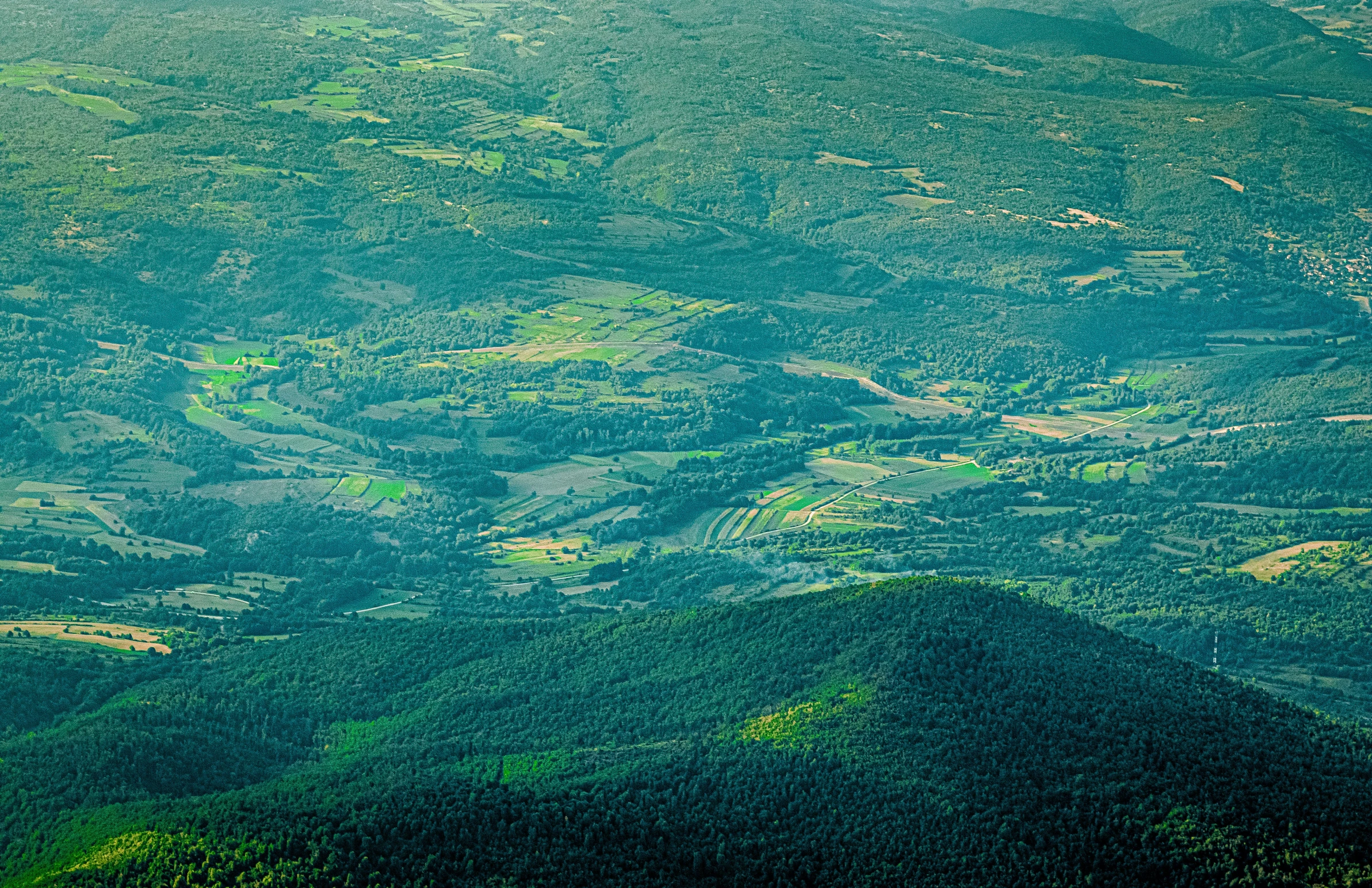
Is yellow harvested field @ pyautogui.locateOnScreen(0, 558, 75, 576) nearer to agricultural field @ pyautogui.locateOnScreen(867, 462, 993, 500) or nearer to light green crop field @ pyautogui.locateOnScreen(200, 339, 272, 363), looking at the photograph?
light green crop field @ pyautogui.locateOnScreen(200, 339, 272, 363)

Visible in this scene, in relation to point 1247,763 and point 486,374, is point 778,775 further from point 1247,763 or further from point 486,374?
point 486,374

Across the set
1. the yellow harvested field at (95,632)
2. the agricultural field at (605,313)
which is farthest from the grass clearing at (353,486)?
the yellow harvested field at (95,632)

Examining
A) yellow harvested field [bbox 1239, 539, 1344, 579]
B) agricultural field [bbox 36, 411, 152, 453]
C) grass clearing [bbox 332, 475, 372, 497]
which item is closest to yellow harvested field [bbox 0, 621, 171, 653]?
grass clearing [bbox 332, 475, 372, 497]

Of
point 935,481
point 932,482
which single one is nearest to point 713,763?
point 932,482

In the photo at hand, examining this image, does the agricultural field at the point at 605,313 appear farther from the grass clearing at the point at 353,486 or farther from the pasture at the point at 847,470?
the grass clearing at the point at 353,486

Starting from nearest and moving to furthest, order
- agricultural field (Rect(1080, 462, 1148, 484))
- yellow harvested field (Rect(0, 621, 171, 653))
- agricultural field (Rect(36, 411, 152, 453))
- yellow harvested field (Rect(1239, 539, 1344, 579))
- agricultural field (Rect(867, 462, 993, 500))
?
1. yellow harvested field (Rect(0, 621, 171, 653))
2. yellow harvested field (Rect(1239, 539, 1344, 579))
3. agricultural field (Rect(867, 462, 993, 500))
4. agricultural field (Rect(36, 411, 152, 453))
5. agricultural field (Rect(1080, 462, 1148, 484))

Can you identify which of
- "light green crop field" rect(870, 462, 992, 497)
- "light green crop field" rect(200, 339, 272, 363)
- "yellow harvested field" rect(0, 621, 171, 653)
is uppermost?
"yellow harvested field" rect(0, 621, 171, 653)

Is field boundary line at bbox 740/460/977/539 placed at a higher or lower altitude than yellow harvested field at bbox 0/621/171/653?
lower

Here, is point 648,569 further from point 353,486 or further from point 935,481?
point 935,481
